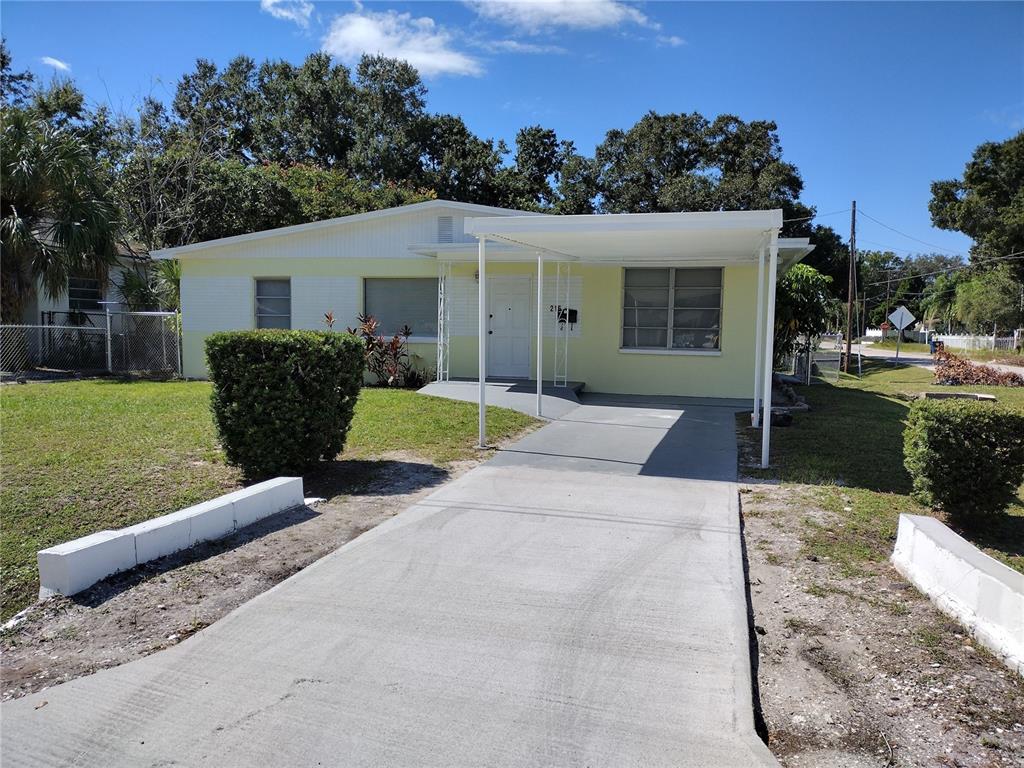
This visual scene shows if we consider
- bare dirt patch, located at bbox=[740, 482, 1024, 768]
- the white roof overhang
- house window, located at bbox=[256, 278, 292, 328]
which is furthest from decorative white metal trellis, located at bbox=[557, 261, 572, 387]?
bare dirt patch, located at bbox=[740, 482, 1024, 768]

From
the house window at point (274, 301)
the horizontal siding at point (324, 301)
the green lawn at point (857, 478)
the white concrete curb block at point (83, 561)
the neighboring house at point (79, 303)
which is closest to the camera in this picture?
the white concrete curb block at point (83, 561)

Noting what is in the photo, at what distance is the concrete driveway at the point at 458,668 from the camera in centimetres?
287

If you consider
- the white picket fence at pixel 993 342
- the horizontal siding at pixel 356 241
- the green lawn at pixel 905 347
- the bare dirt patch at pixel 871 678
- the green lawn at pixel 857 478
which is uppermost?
the horizontal siding at pixel 356 241

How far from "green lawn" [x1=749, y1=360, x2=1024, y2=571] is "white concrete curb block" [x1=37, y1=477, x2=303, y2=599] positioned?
166 inches

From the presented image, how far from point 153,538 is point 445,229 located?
11.4 m

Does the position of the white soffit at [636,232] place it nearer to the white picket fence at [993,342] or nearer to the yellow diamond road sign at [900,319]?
the yellow diamond road sign at [900,319]

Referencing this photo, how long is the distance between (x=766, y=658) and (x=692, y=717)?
829 mm

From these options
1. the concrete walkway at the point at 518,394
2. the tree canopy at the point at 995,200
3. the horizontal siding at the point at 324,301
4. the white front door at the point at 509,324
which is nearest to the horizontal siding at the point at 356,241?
the horizontal siding at the point at 324,301

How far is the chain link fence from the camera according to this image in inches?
675

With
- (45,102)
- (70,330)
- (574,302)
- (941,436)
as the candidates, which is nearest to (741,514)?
(941,436)

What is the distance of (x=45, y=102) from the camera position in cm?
2572

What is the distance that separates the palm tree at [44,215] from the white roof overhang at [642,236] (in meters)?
8.51

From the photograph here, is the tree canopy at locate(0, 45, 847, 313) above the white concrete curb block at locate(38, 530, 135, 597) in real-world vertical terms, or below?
above

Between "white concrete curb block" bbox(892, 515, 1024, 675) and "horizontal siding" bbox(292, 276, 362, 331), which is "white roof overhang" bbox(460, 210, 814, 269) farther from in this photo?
"white concrete curb block" bbox(892, 515, 1024, 675)
